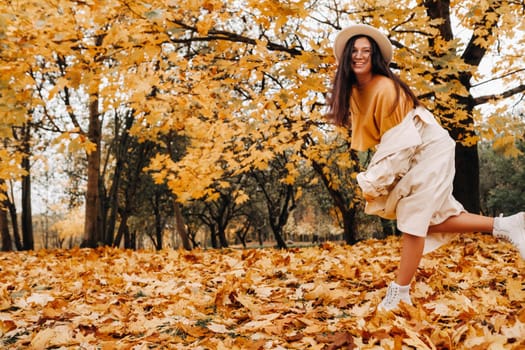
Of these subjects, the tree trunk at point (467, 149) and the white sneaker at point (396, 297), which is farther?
the tree trunk at point (467, 149)

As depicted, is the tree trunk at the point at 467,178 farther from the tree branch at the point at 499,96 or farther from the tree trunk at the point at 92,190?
the tree trunk at the point at 92,190

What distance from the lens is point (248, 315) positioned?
102 inches

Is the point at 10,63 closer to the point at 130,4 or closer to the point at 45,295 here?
the point at 130,4

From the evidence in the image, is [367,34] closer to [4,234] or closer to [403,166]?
[403,166]

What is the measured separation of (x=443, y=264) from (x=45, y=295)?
341cm

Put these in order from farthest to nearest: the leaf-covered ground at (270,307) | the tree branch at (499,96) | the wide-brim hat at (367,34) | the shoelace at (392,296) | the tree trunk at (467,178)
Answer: the tree branch at (499,96) → the tree trunk at (467,178) → the wide-brim hat at (367,34) → the shoelace at (392,296) → the leaf-covered ground at (270,307)

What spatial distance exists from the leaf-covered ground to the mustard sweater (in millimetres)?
1011

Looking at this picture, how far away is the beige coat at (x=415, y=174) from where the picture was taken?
7.68ft

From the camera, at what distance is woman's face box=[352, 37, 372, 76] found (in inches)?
101

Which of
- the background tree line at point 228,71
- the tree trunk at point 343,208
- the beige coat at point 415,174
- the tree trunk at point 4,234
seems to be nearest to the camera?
the beige coat at point 415,174

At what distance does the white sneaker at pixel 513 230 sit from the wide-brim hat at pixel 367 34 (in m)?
1.16

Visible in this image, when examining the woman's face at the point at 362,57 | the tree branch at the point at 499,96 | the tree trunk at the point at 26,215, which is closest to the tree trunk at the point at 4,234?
the tree trunk at the point at 26,215

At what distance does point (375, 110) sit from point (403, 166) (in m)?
0.37

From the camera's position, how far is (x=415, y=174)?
2387mm
